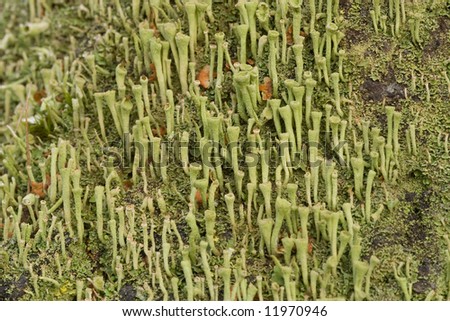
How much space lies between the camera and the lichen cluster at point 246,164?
2318mm

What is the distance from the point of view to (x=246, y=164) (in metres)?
2.51


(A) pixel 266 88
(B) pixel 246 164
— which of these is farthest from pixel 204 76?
(B) pixel 246 164

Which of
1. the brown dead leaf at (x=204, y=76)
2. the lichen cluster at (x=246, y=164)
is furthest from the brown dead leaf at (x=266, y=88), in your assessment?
the brown dead leaf at (x=204, y=76)

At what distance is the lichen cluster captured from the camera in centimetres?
232

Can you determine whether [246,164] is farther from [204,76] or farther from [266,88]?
[204,76]

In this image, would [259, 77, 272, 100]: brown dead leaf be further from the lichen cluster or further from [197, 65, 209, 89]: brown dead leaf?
[197, 65, 209, 89]: brown dead leaf

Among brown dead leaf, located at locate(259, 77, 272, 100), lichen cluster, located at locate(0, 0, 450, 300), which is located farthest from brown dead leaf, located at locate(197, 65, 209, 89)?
brown dead leaf, located at locate(259, 77, 272, 100)

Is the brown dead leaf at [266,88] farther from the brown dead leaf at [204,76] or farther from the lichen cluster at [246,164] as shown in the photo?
the brown dead leaf at [204,76]

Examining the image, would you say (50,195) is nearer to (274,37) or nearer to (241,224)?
(241,224)

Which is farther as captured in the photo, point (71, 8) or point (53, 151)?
point (71, 8)

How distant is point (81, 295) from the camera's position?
2.38 meters

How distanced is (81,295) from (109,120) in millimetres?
895
